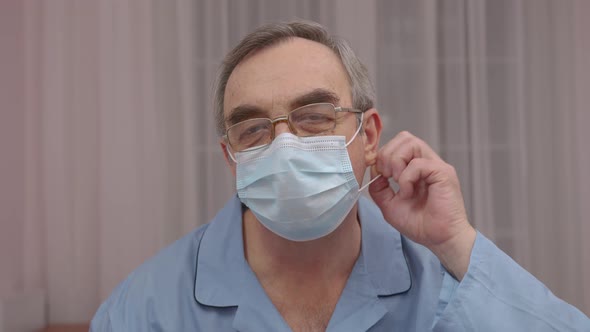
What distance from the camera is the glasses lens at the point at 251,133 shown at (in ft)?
3.80

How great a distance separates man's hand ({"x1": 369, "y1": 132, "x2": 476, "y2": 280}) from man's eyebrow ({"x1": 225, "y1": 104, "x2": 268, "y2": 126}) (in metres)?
0.32

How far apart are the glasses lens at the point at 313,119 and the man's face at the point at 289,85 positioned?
16 millimetres

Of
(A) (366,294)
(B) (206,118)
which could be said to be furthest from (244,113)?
(B) (206,118)

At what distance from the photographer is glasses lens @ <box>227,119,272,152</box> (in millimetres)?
1157

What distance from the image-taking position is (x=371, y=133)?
1.33 metres

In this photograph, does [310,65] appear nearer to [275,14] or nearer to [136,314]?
[136,314]

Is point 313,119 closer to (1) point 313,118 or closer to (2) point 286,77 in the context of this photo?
(1) point 313,118

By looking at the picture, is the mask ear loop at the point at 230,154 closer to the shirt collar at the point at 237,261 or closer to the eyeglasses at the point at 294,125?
the eyeglasses at the point at 294,125

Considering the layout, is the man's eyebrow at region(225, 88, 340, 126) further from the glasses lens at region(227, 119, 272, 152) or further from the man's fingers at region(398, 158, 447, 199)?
the man's fingers at region(398, 158, 447, 199)

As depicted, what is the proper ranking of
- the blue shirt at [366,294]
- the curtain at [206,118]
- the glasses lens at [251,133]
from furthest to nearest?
the curtain at [206,118]
the glasses lens at [251,133]
the blue shirt at [366,294]

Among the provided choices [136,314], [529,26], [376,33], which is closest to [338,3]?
[376,33]

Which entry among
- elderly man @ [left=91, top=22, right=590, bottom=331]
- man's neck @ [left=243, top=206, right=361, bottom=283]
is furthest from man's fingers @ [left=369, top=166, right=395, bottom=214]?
man's neck @ [left=243, top=206, right=361, bottom=283]

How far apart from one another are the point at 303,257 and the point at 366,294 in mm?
195

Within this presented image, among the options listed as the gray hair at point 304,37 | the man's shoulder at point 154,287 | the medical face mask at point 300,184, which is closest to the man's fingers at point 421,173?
the medical face mask at point 300,184
